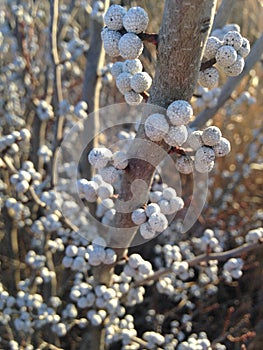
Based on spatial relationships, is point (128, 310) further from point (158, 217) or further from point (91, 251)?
point (158, 217)

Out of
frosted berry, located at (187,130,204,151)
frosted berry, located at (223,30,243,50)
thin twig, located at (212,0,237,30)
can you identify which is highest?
thin twig, located at (212,0,237,30)

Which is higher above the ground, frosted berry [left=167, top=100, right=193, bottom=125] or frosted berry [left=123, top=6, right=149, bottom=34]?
frosted berry [left=123, top=6, right=149, bottom=34]

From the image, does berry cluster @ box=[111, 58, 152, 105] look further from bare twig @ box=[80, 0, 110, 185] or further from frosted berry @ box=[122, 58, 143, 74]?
bare twig @ box=[80, 0, 110, 185]

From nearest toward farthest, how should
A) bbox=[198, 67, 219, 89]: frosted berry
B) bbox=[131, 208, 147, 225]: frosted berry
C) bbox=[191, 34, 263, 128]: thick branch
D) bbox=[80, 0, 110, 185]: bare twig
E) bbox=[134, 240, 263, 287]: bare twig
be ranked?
bbox=[198, 67, 219, 89]: frosted berry < bbox=[131, 208, 147, 225]: frosted berry < bbox=[134, 240, 263, 287]: bare twig < bbox=[191, 34, 263, 128]: thick branch < bbox=[80, 0, 110, 185]: bare twig

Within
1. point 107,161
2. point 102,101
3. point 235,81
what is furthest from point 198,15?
point 102,101

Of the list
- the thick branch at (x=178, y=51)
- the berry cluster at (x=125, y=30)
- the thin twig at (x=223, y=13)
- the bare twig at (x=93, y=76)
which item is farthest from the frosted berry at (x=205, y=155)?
the bare twig at (x=93, y=76)

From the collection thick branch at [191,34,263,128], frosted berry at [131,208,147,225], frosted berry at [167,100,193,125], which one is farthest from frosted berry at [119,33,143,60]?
thick branch at [191,34,263,128]
